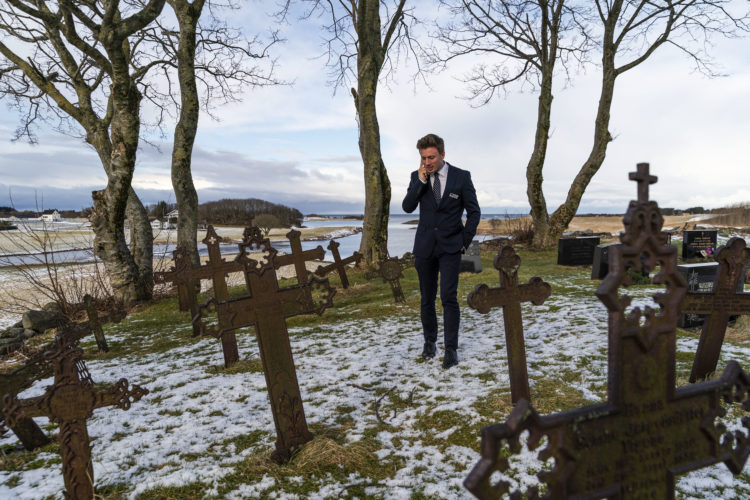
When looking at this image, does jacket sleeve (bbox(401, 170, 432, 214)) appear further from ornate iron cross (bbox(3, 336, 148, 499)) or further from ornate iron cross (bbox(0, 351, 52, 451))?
ornate iron cross (bbox(0, 351, 52, 451))

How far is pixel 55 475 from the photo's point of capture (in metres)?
2.64

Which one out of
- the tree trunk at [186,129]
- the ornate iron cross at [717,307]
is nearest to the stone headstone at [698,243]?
the ornate iron cross at [717,307]

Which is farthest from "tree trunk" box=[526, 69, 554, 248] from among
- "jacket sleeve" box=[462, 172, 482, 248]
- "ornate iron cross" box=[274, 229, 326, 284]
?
"jacket sleeve" box=[462, 172, 482, 248]

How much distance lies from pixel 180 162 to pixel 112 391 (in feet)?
28.9

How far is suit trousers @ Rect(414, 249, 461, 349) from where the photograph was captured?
3918mm

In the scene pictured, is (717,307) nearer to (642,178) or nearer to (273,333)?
(642,178)

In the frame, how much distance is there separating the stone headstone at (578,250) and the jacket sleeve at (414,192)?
8807 mm

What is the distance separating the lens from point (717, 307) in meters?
3.29

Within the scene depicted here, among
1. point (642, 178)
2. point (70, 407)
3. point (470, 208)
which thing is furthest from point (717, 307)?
point (70, 407)

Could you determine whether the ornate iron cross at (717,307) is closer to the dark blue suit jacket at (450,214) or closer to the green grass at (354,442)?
the green grass at (354,442)

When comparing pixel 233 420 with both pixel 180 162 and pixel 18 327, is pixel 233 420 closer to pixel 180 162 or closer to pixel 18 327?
pixel 18 327

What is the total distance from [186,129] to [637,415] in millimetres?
10595

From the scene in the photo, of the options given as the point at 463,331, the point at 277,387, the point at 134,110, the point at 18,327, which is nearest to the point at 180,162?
the point at 134,110

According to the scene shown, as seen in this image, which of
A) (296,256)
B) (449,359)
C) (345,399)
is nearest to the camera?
(345,399)
